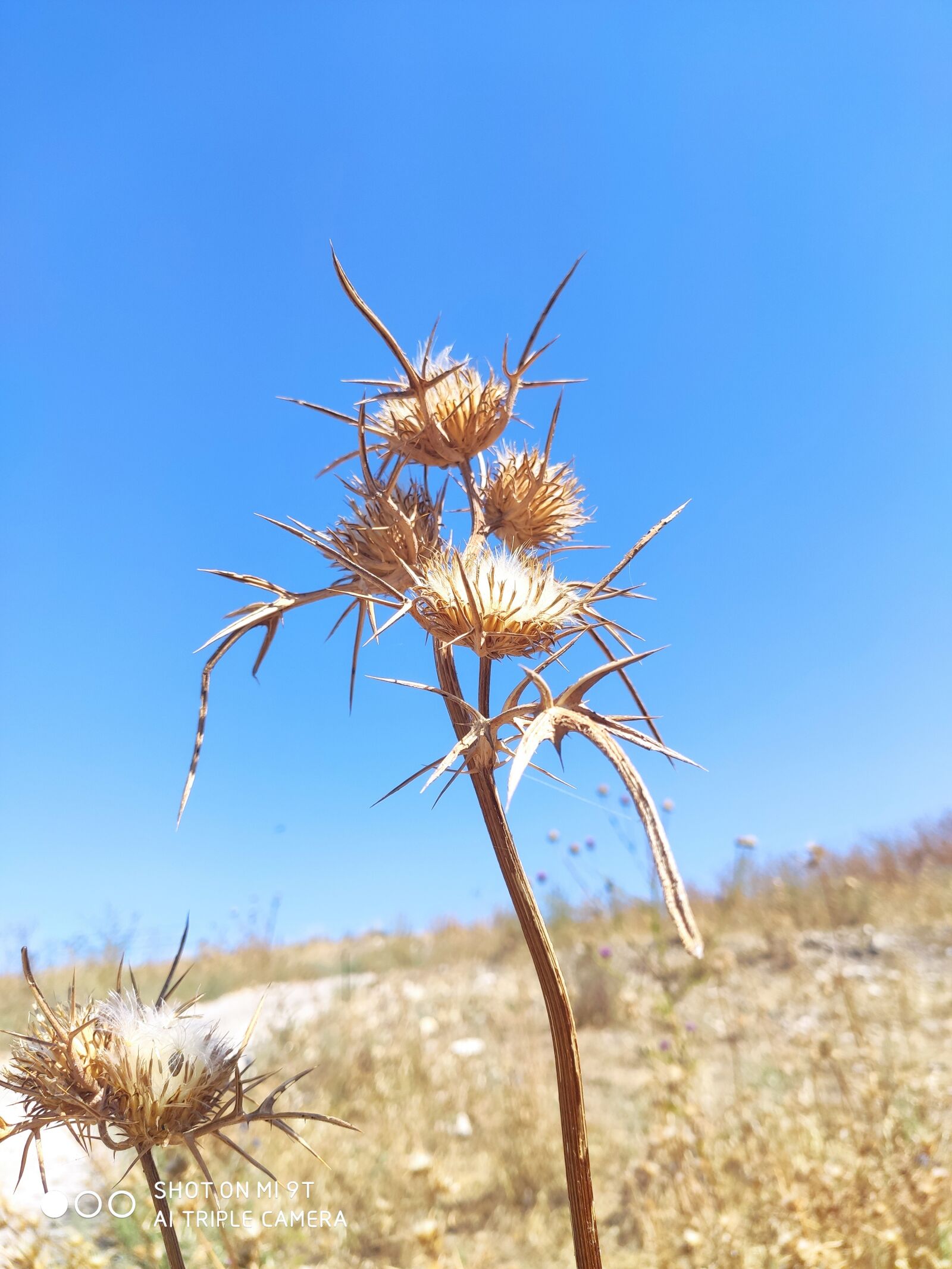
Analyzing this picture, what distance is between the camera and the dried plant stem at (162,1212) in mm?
1274

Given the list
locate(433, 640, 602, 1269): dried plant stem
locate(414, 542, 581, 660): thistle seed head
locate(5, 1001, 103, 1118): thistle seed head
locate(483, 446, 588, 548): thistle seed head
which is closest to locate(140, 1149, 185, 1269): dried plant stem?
locate(5, 1001, 103, 1118): thistle seed head

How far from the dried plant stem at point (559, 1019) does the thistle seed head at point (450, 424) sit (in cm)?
52

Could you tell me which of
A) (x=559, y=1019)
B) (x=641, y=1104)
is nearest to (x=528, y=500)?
(x=559, y=1019)

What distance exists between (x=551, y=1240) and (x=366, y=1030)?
2664mm

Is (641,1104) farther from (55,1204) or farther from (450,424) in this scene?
(450,424)

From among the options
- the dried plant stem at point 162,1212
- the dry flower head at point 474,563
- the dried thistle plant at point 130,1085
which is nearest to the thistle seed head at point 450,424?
the dry flower head at point 474,563

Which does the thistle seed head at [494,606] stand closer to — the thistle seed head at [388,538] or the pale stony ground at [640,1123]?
the thistle seed head at [388,538]

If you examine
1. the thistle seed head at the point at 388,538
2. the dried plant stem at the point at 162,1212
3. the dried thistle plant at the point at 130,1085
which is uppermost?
the thistle seed head at the point at 388,538

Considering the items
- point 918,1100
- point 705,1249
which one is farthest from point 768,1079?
point 705,1249

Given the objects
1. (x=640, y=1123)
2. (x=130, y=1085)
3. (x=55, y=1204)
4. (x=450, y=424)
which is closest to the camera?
(x=130, y=1085)

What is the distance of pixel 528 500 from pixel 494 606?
0.34 metres

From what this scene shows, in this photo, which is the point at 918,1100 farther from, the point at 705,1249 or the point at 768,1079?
the point at 705,1249

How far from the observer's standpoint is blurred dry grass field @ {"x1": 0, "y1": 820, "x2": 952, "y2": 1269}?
260 cm

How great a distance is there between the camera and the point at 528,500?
151 cm
